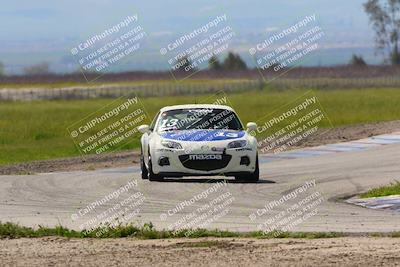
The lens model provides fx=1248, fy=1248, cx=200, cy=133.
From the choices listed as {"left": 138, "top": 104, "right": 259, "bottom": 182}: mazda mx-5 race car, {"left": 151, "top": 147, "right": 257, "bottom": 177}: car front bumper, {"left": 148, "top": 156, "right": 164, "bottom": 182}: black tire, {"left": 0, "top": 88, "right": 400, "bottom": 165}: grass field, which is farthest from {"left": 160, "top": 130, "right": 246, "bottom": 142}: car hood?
{"left": 0, "top": 88, "right": 400, "bottom": 165}: grass field

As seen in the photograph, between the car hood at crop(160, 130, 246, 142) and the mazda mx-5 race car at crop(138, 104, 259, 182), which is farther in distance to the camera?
the car hood at crop(160, 130, 246, 142)

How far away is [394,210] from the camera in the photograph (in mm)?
16359

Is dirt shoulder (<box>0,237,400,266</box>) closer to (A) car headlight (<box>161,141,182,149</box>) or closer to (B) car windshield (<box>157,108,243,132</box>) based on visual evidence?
(A) car headlight (<box>161,141,182,149</box>)

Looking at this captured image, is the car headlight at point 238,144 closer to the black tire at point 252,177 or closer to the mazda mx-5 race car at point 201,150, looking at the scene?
the mazda mx-5 race car at point 201,150

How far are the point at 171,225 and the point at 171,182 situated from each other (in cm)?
672

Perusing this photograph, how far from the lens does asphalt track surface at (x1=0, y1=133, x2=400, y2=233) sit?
1500 cm

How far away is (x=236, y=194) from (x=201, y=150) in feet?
6.40

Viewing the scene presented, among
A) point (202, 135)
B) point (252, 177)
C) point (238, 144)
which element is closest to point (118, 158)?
point (252, 177)

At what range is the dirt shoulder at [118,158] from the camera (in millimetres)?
27094

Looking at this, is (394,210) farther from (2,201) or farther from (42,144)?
(42,144)

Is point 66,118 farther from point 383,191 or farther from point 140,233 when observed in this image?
point 140,233

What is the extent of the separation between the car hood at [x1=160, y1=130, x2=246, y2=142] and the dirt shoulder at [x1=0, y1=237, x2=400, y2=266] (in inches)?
304

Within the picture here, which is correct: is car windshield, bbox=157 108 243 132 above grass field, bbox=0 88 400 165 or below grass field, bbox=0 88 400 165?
above

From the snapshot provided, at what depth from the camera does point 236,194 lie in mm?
18875
